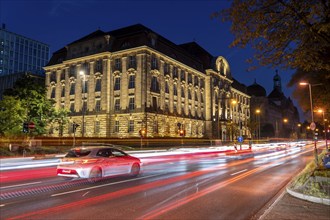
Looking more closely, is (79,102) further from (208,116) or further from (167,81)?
(208,116)

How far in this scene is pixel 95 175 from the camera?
42.1ft

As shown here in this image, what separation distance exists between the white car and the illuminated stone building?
3293 cm

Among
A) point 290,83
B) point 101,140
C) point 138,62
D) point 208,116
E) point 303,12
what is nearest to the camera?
point 303,12

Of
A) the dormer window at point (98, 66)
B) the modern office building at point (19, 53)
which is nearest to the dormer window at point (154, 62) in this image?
the dormer window at point (98, 66)

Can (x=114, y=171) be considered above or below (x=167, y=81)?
below

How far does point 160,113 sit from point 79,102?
16099mm

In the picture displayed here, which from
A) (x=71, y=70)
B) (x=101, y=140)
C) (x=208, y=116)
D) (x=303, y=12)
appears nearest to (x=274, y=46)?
(x=303, y=12)

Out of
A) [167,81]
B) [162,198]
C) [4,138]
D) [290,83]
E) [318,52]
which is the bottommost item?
[162,198]

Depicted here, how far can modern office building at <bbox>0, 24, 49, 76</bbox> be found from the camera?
133 metres

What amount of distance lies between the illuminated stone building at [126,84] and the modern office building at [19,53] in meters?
75.0

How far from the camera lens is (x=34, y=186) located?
1205 centimetres

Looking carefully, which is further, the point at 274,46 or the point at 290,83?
the point at 290,83

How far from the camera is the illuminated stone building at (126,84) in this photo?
53.2m

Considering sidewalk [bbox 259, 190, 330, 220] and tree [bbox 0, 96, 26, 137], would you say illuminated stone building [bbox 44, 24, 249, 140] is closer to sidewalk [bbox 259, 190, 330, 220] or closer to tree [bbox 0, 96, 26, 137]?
tree [bbox 0, 96, 26, 137]
